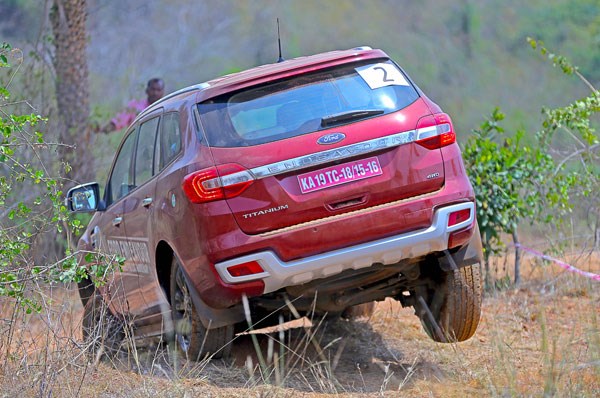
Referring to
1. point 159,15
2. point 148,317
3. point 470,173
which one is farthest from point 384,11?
point 148,317

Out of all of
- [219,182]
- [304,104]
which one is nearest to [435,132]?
[304,104]

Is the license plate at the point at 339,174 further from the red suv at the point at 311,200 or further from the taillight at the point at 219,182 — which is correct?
the taillight at the point at 219,182

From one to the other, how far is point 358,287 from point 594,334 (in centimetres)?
216

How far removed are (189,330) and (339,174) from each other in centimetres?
143

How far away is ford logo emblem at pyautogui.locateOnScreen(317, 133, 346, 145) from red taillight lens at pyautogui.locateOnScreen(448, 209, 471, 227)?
0.76 m

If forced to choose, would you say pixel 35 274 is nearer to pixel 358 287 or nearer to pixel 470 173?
pixel 358 287

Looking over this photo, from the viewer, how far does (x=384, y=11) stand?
37.7 meters

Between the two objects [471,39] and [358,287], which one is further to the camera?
[471,39]

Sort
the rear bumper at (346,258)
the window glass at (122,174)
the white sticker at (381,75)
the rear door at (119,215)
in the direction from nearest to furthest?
the rear bumper at (346,258) → the white sticker at (381,75) → the rear door at (119,215) → the window glass at (122,174)

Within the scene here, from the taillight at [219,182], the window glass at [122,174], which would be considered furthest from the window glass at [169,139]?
the window glass at [122,174]

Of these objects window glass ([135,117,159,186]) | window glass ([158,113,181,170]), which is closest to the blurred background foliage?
window glass ([135,117,159,186])

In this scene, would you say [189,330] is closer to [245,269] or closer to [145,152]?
[245,269]

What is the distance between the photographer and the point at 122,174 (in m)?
7.96

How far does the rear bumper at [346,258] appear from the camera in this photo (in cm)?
592
